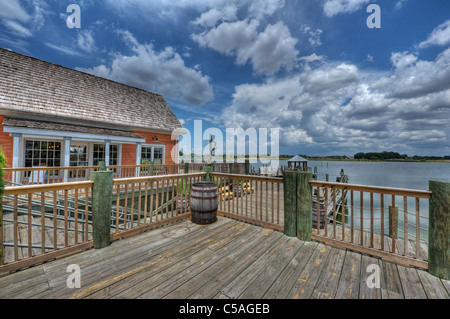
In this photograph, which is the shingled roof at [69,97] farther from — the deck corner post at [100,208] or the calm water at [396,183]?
the calm water at [396,183]

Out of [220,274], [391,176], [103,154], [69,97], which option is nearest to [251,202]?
[220,274]

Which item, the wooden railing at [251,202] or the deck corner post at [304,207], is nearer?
the deck corner post at [304,207]

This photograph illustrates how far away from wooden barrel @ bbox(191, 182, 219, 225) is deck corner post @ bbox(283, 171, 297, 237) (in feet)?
5.10

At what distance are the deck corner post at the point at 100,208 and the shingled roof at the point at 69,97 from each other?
822cm

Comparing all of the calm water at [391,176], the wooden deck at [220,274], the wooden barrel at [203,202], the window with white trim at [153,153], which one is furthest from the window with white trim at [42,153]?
the calm water at [391,176]

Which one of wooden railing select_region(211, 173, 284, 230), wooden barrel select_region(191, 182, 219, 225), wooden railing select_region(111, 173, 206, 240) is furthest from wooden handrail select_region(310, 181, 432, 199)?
wooden railing select_region(111, 173, 206, 240)

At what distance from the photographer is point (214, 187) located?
4.05 metres

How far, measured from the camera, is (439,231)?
7.57ft

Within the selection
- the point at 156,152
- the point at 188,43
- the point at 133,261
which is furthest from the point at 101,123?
the point at 188,43

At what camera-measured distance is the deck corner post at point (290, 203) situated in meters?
3.41

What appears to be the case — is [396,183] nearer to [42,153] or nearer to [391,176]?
[391,176]

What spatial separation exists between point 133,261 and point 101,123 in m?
9.88

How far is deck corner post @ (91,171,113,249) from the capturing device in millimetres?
2904

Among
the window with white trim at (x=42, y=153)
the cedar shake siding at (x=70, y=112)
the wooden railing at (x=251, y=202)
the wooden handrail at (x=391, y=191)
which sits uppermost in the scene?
the cedar shake siding at (x=70, y=112)
